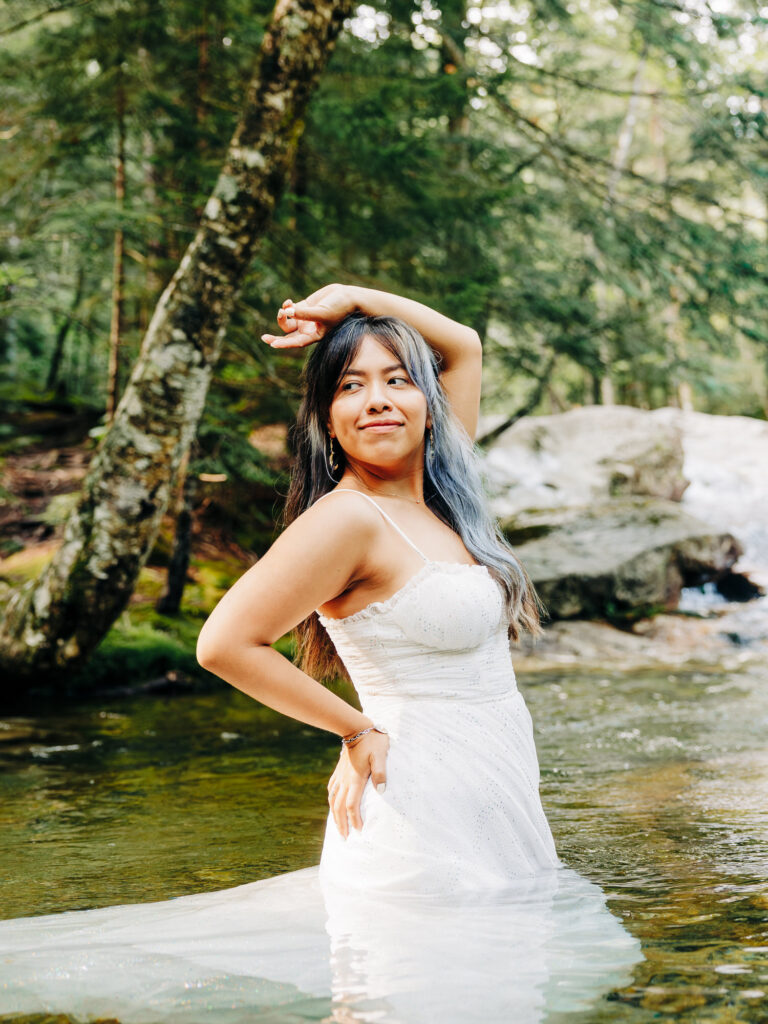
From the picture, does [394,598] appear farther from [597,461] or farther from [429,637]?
[597,461]

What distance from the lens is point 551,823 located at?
14.4 feet

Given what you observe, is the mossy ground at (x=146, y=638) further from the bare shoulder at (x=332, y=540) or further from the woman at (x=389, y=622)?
the bare shoulder at (x=332, y=540)

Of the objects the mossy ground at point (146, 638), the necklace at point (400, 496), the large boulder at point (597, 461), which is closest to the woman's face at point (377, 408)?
the necklace at point (400, 496)

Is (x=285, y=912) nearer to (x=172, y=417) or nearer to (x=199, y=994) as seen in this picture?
(x=199, y=994)

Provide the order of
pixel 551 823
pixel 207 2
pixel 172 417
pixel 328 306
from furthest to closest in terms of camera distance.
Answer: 1. pixel 207 2
2. pixel 172 417
3. pixel 551 823
4. pixel 328 306

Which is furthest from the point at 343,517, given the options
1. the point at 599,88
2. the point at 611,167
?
the point at 611,167

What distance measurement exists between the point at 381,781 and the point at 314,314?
142 cm

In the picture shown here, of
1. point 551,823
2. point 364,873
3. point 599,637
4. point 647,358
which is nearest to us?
point 364,873

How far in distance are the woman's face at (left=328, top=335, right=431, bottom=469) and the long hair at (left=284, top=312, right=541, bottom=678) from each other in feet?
0.10

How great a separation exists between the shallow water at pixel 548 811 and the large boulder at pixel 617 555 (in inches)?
147

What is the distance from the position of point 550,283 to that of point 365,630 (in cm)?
1073

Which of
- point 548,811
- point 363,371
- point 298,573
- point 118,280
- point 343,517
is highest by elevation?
point 118,280

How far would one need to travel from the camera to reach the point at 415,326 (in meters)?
3.34

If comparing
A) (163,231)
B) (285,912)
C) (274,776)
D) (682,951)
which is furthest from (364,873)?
(163,231)
